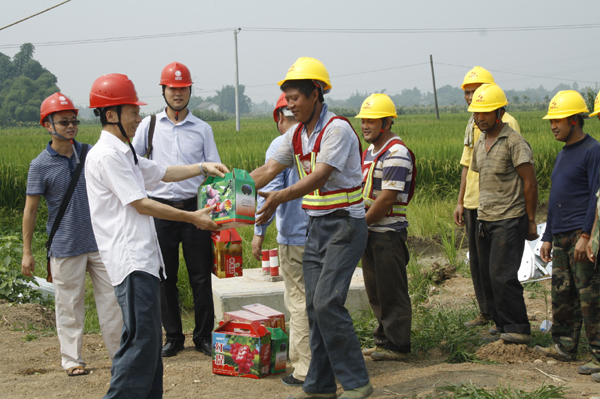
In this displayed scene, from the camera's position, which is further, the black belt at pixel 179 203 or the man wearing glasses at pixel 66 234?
the black belt at pixel 179 203

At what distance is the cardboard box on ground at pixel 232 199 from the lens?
3258 millimetres

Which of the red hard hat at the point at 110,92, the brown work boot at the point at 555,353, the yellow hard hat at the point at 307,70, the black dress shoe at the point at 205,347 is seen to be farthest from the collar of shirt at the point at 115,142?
the brown work boot at the point at 555,353

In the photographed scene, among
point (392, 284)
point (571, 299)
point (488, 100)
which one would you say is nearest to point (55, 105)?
point (392, 284)

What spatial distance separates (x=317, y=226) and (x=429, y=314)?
7.25 feet

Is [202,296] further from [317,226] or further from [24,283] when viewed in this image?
[24,283]

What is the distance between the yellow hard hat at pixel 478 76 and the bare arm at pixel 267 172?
102 inches

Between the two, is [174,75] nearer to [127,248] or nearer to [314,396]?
[127,248]

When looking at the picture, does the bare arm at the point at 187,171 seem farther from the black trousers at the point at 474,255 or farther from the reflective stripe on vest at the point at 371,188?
the black trousers at the point at 474,255

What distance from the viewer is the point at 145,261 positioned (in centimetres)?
297

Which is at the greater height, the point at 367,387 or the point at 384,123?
the point at 384,123

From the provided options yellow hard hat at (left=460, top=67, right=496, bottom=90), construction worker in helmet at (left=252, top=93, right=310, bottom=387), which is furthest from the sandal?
yellow hard hat at (left=460, top=67, right=496, bottom=90)

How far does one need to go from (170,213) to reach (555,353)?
3.01m

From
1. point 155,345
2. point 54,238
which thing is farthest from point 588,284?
point 54,238

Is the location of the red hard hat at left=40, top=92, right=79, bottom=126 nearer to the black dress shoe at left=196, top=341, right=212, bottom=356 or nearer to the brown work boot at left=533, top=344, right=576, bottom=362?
the black dress shoe at left=196, top=341, right=212, bottom=356
